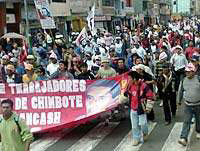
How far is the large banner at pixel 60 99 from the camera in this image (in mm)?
11320

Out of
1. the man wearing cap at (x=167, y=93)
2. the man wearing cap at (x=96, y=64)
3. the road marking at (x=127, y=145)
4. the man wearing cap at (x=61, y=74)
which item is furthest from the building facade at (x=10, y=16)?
the road marking at (x=127, y=145)

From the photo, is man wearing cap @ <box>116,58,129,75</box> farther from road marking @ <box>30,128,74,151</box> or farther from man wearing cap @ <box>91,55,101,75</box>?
man wearing cap @ <box>91,55,101,75</box>

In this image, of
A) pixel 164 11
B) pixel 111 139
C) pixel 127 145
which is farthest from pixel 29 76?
pixel 164 11

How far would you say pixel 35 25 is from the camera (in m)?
41.9

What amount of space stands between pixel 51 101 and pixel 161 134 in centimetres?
258

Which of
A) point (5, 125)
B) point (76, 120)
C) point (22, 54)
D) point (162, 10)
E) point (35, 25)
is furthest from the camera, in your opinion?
point (162, 10)

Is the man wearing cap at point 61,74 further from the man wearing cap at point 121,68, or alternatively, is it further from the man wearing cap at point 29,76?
the man wearing cap at point 121,68

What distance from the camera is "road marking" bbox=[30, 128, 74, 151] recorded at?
34.7 feet

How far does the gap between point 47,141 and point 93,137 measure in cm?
102

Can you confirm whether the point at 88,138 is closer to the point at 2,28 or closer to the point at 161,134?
the point at 161,134

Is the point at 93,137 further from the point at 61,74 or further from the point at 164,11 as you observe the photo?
the point at 164,11

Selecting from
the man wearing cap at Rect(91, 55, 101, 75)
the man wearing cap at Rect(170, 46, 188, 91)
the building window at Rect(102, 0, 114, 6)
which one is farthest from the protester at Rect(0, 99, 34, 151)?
the building window at Rect(102, 0, 114, 6)

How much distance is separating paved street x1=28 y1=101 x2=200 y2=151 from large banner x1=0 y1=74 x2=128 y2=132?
409mm

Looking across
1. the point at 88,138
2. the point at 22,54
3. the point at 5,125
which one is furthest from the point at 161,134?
the point at 22,54
